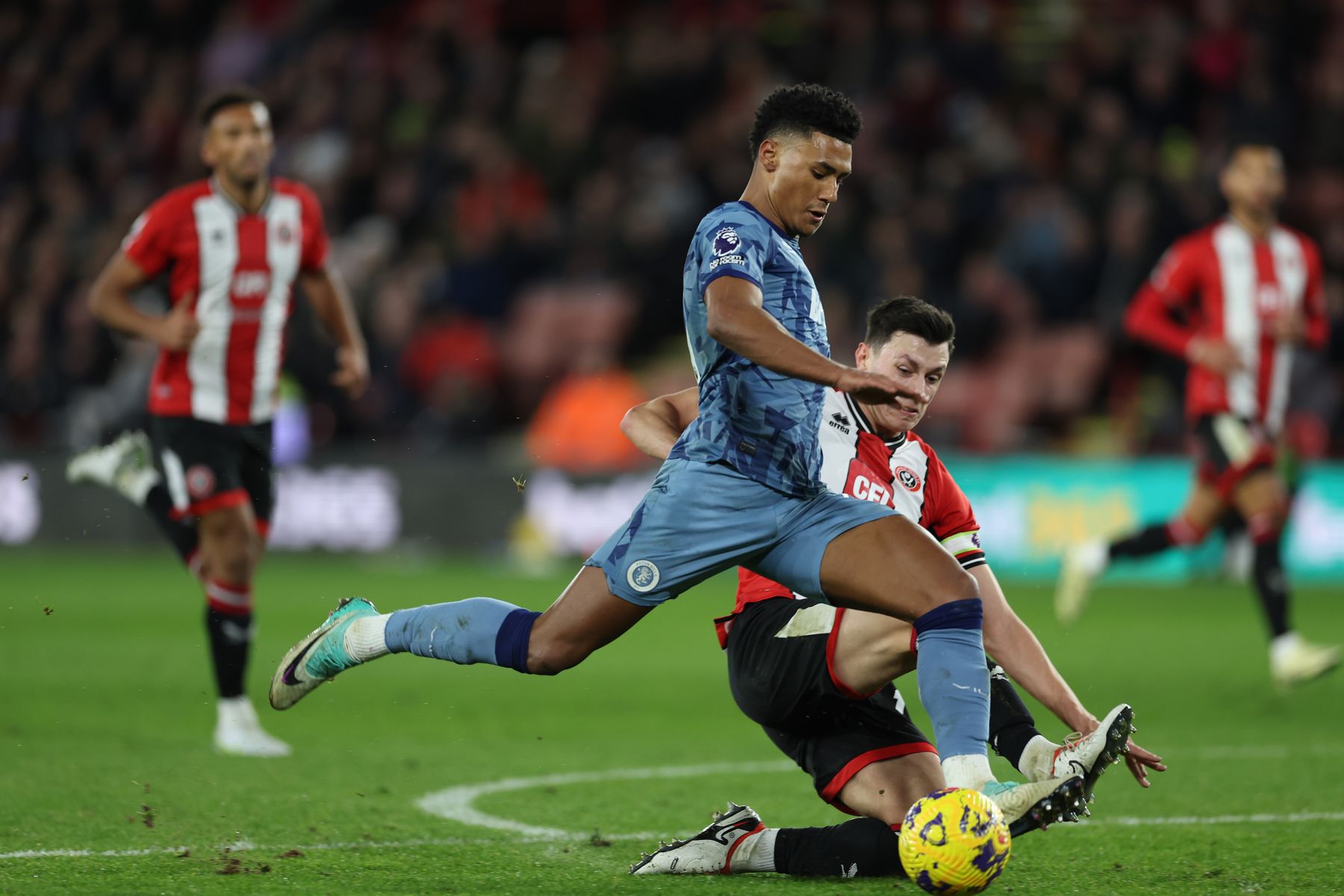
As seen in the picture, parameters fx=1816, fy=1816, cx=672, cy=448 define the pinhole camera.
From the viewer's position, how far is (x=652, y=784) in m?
5.96

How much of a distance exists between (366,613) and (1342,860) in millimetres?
2601

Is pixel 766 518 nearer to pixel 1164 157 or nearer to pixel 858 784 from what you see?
pixel 858 784

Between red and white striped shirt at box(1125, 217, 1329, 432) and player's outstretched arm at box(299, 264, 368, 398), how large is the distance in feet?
13.3

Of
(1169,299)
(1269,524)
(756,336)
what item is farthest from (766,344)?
(1169,299)

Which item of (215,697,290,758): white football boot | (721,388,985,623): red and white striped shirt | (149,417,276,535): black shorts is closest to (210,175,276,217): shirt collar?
(149,417,276,535): black shorts

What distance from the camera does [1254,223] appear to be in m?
8.95

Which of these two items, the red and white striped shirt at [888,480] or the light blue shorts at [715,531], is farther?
the red and white striped shirt at [888,480]

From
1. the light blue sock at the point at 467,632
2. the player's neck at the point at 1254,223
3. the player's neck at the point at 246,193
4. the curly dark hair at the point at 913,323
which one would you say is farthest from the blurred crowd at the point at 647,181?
the light blue sock at the point at 467,632

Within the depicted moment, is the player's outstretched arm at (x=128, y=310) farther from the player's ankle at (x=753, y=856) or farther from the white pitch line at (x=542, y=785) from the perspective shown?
the player's ankle at (x=753, y=856)

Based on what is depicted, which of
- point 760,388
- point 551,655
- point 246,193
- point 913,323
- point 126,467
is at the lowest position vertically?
Answer: point 551,655

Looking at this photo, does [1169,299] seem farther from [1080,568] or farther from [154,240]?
[154,240]

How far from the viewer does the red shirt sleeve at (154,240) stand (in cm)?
699

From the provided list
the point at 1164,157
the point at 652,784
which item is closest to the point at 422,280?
the point at 1164,157

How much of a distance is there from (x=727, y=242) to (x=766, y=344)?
32 centimetres
